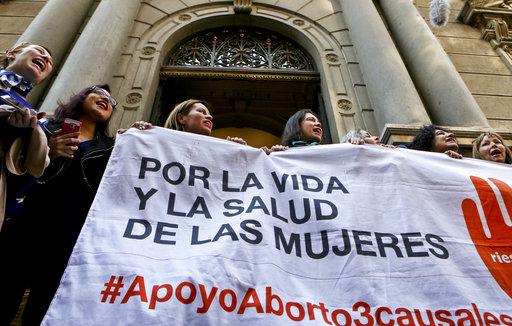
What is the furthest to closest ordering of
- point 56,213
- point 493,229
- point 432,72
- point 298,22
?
point 298,22 < point 432,72 < point 493,229 < point 56,213

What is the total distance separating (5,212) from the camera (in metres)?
2.13

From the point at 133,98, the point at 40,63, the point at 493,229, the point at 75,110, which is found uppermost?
the point at 133,98

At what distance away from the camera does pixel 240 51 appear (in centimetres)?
726

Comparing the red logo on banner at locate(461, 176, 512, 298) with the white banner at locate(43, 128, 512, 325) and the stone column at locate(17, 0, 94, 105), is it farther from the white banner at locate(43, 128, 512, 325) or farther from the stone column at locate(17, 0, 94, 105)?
the stone column at locate(17, 0, 94, 105)

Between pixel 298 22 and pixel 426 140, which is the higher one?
pixel 298 22

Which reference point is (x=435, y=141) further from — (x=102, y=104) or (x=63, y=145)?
(x=63, y=145)

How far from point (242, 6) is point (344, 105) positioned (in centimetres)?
324

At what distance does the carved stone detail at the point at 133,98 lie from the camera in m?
5.74

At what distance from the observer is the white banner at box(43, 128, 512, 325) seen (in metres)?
1.72

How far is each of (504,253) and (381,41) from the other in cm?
489

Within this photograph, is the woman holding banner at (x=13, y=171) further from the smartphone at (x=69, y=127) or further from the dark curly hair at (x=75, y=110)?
the dark curly hair at (x=75, y=110)

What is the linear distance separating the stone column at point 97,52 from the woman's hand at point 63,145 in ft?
8.86

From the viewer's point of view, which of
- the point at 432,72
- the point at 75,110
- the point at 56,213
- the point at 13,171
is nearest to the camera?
the point at 13,171

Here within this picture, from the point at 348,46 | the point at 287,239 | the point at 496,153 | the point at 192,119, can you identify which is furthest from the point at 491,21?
the point at 287,239
